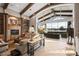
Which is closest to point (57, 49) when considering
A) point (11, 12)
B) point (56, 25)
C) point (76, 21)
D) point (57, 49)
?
point (57, 49)

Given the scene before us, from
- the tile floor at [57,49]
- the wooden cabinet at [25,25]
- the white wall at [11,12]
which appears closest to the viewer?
the white wall at [11,12]

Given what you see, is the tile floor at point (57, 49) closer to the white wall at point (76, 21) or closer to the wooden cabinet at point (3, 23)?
the white wall at point (76, 21)

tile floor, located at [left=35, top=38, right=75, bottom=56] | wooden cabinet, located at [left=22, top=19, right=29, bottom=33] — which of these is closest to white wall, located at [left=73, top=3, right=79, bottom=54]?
tile floor, located at [left=35, top=38, right=75, bottom=56]

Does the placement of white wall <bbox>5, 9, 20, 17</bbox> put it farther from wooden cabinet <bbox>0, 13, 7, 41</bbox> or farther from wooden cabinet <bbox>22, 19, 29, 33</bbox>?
wooden cabinet <bbox>22, 19, 29, 33</bbox>

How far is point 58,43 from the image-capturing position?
3031 mm

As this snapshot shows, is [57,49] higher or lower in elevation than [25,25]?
lower

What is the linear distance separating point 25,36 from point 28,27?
0.22 m

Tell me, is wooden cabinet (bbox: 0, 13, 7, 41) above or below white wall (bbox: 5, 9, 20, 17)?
below

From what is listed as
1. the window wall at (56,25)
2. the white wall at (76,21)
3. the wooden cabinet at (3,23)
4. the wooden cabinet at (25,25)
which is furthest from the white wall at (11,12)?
the white wall at (76,21)

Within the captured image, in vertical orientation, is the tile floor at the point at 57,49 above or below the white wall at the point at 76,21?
below

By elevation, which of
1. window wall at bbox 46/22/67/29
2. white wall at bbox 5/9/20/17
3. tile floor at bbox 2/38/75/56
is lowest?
tile floor at bbox 2/38/75/56

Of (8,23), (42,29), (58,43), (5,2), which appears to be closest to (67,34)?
(58,43)

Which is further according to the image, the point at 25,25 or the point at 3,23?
the point at 25,25

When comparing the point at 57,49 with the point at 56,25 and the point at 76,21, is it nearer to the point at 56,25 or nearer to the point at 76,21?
the point at 56,25
